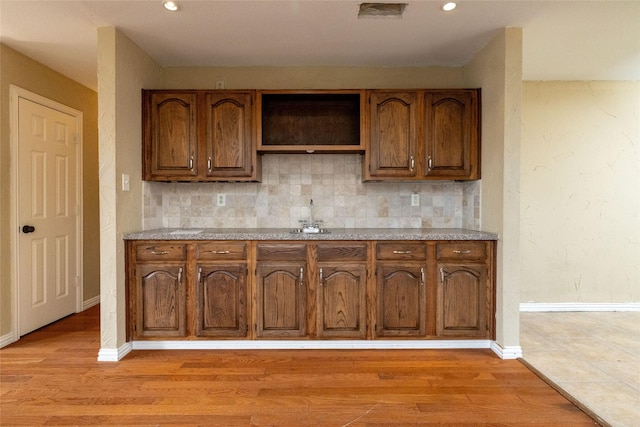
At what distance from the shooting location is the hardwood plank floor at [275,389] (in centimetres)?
211

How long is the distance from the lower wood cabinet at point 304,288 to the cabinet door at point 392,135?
66 cm

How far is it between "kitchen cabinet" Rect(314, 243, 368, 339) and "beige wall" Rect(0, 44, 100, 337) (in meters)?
2.54

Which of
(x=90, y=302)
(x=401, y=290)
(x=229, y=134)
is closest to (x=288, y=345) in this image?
(x=401, y=290)

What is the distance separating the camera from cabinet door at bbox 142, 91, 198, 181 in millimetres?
3285

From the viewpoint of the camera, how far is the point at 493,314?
3045mm

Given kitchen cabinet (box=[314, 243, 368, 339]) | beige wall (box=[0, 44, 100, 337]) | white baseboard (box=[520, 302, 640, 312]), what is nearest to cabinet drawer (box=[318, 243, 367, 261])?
kitchen cabinet (box=[314, 243, 368, 339])

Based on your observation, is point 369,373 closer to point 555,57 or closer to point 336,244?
point 336,244

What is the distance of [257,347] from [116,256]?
1.24m

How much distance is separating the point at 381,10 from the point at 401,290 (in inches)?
78.5

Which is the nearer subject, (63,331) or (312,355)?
(312,355)

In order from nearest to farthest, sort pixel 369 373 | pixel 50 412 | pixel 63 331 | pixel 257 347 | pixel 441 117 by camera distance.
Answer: pixel 50 412 → pixel 369 373 → pixel 257 347 → pixel 441 117 → pixel 63 331

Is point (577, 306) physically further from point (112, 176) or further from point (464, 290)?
point (112, 176)

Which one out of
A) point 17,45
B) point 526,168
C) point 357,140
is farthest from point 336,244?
point 17,45

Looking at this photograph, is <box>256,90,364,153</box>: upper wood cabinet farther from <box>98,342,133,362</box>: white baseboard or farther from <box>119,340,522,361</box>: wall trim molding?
<box>98,342,133,362</box>: white baseboard
